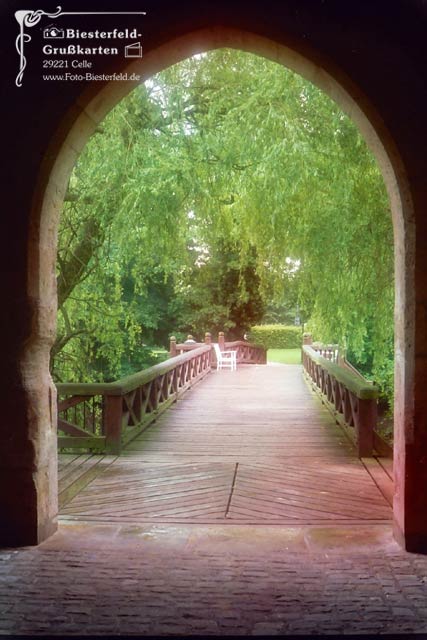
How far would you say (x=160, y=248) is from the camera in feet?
22.8

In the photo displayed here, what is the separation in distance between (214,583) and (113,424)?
10.6ft

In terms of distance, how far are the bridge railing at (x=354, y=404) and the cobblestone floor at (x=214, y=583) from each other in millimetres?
2174

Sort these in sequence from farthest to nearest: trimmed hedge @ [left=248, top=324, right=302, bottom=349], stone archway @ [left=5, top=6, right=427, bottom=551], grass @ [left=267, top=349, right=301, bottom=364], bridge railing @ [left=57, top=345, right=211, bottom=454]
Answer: trimmed hedge @ [left=248, top=324, right=302, bottom=349] → grass @ [left=267, top=349, right=301, bottom=364] → bridge railing @ [left=57, top=345, right=211, bottom=454] → stone archway @ [left=5, top=6, right=427, bottom=551]

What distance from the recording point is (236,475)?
200 inches

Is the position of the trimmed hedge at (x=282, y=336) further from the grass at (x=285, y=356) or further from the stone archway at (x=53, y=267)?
the stone archway at (x=53, y=267)

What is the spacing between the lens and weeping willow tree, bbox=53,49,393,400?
5645 millimetres

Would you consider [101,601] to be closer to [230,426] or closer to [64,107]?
[64,107]

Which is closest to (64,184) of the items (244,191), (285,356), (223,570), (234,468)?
(223,570)

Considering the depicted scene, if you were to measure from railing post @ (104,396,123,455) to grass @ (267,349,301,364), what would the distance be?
17.5 meters

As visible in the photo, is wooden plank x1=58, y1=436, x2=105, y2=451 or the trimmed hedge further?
the trimmed hedge

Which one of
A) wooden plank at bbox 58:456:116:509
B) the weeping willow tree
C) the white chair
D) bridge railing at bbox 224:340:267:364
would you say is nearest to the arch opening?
wooden plank at bbox 58:456:116:509

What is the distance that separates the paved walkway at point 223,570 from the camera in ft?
8.11

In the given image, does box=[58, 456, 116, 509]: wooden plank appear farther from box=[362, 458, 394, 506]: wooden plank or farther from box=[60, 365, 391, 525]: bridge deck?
box=[362, 458, 394, 506]: wooden plank

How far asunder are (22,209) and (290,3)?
183cm
